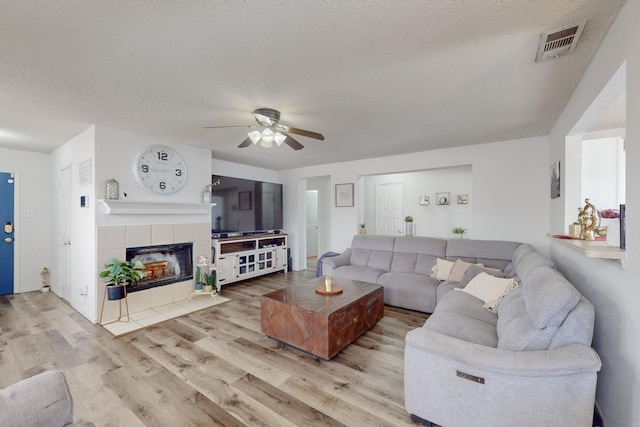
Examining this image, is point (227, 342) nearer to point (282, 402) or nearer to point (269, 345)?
point (269, 345)

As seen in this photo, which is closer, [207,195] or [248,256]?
[207,195]

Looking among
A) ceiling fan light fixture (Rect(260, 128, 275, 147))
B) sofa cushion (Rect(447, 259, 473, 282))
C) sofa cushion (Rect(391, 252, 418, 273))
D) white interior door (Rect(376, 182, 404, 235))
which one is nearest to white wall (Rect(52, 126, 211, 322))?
ceiling fan light fixture (Rect(260, 128, 275, 147))

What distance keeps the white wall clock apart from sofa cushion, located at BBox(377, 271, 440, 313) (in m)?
3.23

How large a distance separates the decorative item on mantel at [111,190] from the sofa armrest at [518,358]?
354cm

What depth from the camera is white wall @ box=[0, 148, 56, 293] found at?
14.2 feet

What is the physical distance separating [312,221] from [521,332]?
22.5 ft

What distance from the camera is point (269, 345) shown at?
103 inches

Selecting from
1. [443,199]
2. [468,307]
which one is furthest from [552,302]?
[443,199]

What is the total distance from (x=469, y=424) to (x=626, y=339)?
89 centimetres

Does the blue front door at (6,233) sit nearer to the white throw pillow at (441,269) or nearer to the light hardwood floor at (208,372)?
the light hardwood floor at (208,372)

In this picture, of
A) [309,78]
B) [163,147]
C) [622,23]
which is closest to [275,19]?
[309,78]

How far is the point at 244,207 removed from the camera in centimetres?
521

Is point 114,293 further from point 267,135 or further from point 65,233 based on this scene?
point 267,135

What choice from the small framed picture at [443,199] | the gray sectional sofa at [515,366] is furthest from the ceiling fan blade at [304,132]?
the small framed picture at [443,199]
